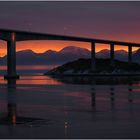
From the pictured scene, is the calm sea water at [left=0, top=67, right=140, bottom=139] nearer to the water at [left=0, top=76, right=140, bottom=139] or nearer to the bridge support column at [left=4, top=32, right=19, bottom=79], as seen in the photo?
the water at [left=0, top=76, right=140, bottom=139]

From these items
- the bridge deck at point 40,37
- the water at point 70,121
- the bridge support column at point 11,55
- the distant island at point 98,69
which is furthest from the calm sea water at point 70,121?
the distant island at point 98,69

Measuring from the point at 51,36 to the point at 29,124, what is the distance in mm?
70946

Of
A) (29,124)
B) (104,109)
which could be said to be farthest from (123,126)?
(104,109)

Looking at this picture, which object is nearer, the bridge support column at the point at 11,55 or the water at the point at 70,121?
the water at the point at 70,121

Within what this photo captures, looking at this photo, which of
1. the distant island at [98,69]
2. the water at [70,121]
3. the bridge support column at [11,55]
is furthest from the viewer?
the distant island at [98,69]

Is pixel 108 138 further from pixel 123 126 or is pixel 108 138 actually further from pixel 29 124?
pixel 29 124

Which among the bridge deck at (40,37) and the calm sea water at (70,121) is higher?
the bridge deck at (40,37)

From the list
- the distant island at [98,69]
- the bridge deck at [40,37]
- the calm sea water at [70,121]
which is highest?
the bridge deck at [40,37]

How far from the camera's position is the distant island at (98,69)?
100238mm

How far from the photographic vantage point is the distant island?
100 m

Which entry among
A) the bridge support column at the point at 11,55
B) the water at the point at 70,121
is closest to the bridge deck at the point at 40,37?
the bridge support column at the point at 11,55

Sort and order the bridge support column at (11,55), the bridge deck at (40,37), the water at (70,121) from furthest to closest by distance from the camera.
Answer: the bridge support column at (11,55) < the bridge deck at (40,37) < the water at (70,121)

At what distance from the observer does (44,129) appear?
586 inches

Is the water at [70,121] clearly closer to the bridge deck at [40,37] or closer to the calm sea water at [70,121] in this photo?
the calm sea water at [70,121]
